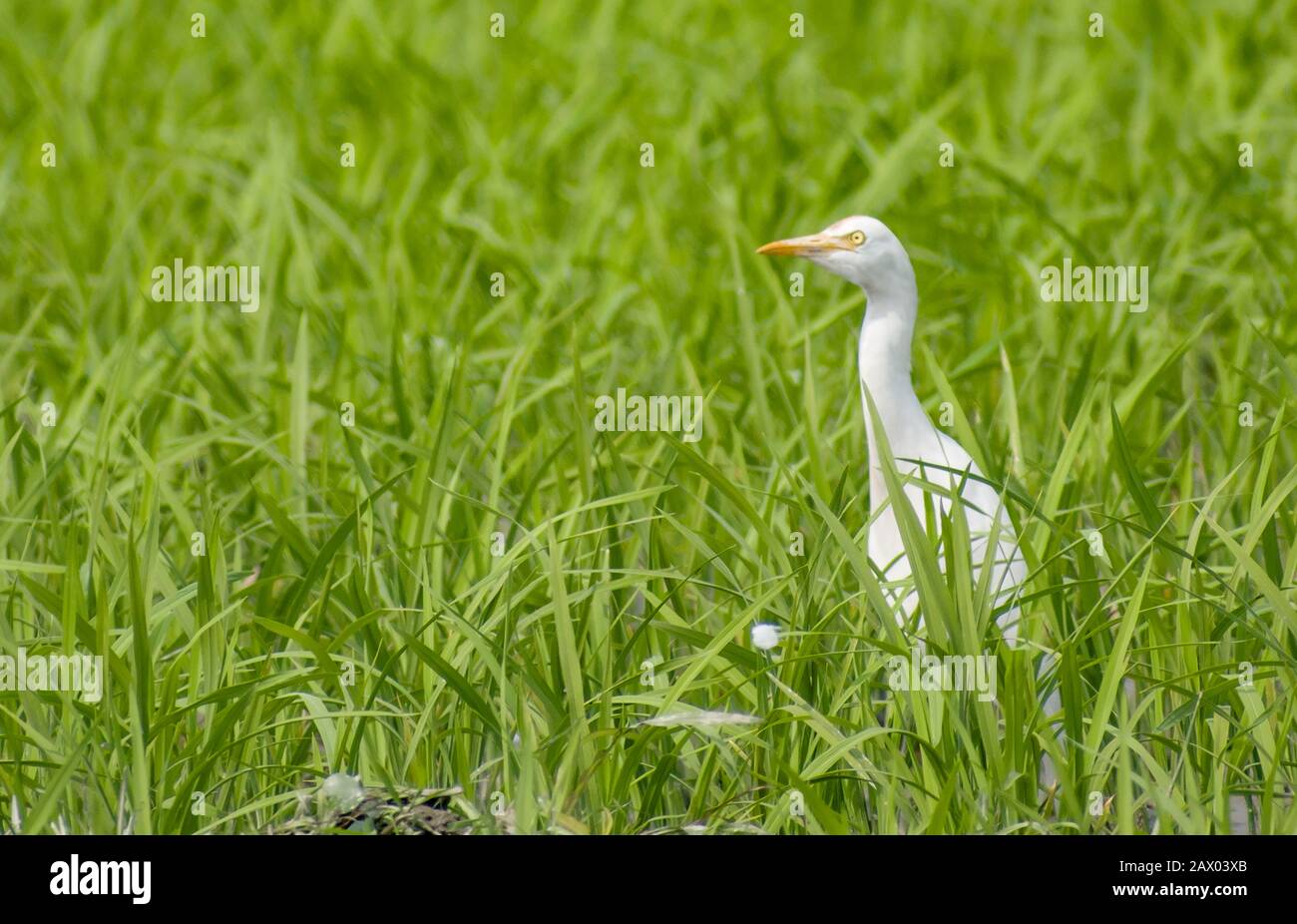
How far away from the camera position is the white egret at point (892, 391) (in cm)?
504

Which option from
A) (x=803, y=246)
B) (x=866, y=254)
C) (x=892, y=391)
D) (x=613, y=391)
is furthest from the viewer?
(x=613, y=391)

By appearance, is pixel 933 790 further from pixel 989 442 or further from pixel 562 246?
pixel 562 246

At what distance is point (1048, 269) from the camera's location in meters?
6.57

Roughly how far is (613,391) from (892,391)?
1.27 meters

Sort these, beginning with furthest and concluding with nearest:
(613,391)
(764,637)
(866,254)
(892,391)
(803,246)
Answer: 1. (613,391)
2. (803,246)
3. (866,254)
4. (892,391)
5. (764,637)

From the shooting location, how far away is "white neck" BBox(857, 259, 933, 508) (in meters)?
5.25

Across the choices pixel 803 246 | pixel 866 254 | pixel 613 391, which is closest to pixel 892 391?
pixel 866 254

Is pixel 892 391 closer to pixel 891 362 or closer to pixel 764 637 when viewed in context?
pixel 891 362

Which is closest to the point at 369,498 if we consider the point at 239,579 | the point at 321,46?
the point at 239,579

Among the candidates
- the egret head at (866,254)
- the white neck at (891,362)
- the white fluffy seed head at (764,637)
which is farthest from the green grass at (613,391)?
the egret head at (866,254)

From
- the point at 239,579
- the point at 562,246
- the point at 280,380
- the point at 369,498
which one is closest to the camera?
the point at 369,498

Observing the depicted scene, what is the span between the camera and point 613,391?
20.6 feet

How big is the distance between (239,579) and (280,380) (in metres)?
1.28

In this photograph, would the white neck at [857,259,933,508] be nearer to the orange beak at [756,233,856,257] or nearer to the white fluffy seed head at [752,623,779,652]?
the orange beak at [756,233,856,257]
